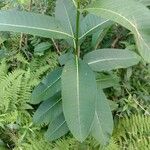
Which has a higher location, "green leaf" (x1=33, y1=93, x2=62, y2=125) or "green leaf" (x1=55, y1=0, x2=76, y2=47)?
"green leaf" (x1=55, y1=0, x2=76, y2=47)

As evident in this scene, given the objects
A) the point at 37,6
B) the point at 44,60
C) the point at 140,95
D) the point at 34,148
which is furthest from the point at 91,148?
the point at 37,6

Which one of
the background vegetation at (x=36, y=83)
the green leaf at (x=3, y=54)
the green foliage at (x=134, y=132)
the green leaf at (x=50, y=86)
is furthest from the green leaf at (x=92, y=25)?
the green leaf at (x=3, y=54)

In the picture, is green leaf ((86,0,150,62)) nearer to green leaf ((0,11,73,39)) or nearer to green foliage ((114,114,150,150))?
green leaf ((0,11,73,39))

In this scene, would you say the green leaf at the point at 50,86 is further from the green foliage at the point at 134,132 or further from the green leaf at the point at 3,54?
the green leaf at the point at 3,54

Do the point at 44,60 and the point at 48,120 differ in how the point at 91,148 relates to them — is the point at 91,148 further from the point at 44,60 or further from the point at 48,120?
the point at 44,60

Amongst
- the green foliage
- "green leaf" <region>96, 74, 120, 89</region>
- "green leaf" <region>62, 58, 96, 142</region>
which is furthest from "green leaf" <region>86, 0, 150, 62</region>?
the green foliage

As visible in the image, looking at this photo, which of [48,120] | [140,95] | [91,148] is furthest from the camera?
[140,95]
